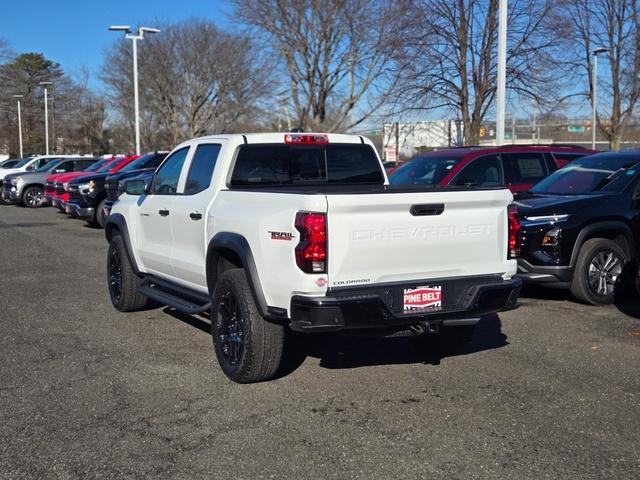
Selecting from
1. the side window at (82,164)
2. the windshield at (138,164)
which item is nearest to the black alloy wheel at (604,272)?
the windshield at (138,164)

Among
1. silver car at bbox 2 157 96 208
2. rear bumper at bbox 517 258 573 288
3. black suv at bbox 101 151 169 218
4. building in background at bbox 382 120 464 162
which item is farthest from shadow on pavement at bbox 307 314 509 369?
silver car at bbox 2 157 96 208

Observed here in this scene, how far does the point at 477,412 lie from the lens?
478cm

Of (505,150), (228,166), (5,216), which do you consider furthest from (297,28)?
(228,166)

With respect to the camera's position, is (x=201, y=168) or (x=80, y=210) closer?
(x=201, y=168)

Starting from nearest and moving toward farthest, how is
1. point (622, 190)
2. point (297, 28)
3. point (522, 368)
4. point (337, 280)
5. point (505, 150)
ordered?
1. point (337, 280)
2. point (522, 368)
3. point (622, 190)
4. point (505, 150)
5. point (297, 28)

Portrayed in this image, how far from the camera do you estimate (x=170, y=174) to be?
6.95m

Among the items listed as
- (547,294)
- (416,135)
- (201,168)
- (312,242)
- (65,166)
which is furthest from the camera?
(416,135)

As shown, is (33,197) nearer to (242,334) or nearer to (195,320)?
(195,320)

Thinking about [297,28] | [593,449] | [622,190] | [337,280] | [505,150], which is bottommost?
[593,449]

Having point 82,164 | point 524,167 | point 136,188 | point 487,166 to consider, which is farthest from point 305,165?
point 82,164

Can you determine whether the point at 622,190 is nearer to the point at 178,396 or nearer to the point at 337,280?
the point at 337,280

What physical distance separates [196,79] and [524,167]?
31.0 metres

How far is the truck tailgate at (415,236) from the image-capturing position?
14.9 feet

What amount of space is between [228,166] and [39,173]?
68.4 feet
